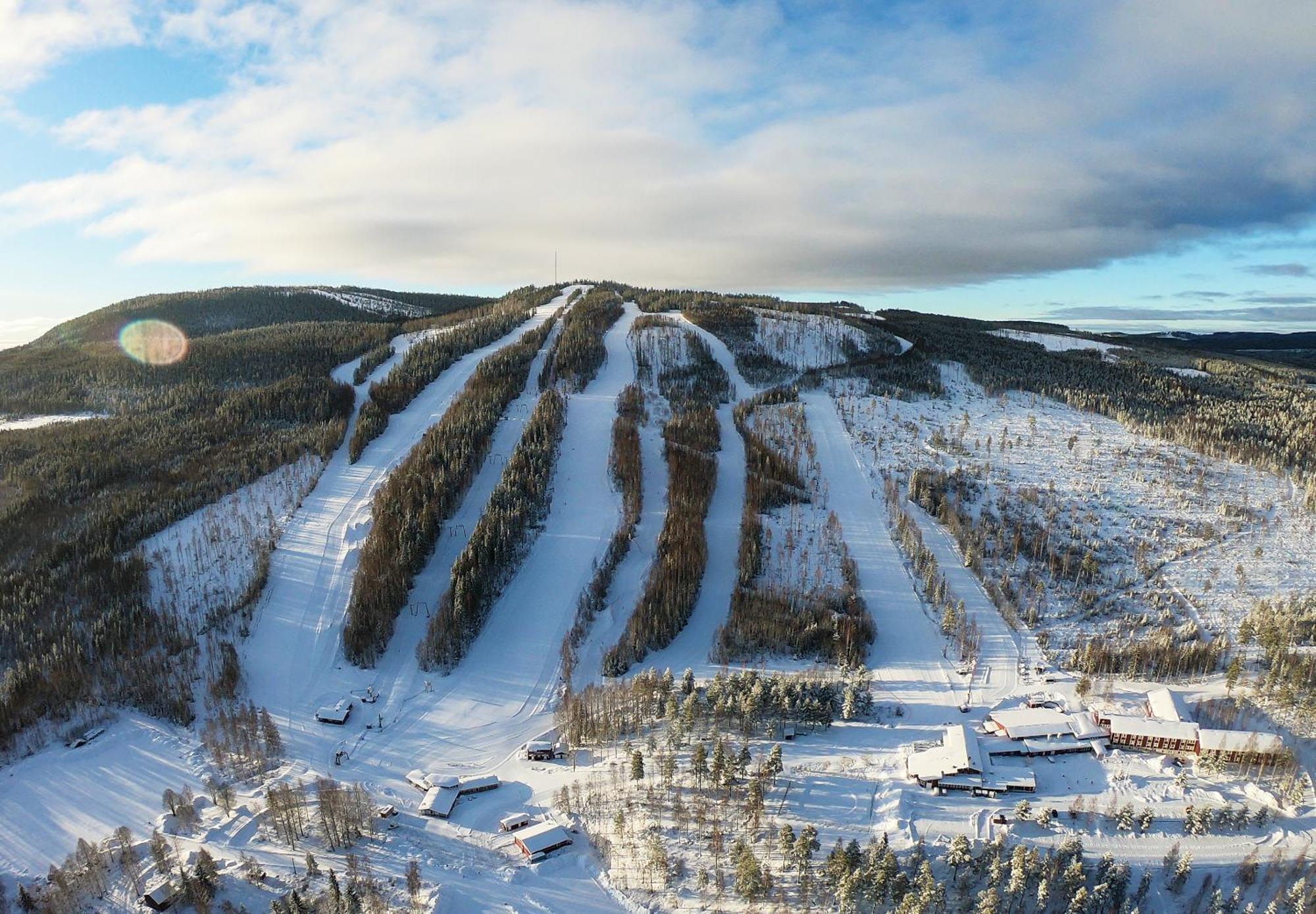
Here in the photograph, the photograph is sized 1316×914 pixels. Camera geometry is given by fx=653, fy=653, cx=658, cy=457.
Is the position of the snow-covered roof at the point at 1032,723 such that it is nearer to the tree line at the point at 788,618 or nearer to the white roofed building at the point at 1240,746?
the white roofed building at the point at 1240,746

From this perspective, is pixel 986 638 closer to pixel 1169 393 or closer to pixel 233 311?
pixel 1169 393

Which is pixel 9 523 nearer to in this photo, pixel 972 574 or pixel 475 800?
pixel 475 800

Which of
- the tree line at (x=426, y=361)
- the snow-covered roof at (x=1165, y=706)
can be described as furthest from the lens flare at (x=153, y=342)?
the snow-covered roof at (x=1165, y=706)

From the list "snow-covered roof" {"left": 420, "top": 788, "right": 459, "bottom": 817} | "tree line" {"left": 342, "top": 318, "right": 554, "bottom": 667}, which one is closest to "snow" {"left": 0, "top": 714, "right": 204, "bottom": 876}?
"tree line" {"left": 342, "top": 318, "right": 554, "bottom": 667}

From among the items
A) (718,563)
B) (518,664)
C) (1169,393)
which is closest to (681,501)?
(718,563)

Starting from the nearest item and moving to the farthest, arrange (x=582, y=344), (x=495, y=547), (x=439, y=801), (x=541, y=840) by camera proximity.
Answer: (x=541, y=840), (x=439, y=801), (x=495, y=547), (x=582, y=344)

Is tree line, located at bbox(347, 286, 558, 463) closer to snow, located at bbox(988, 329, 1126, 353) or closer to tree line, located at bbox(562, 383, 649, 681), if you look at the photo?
tree line, located at bbox(562, 383, 649, 681)

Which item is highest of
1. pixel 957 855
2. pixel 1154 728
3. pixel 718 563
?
pixel 718 563
